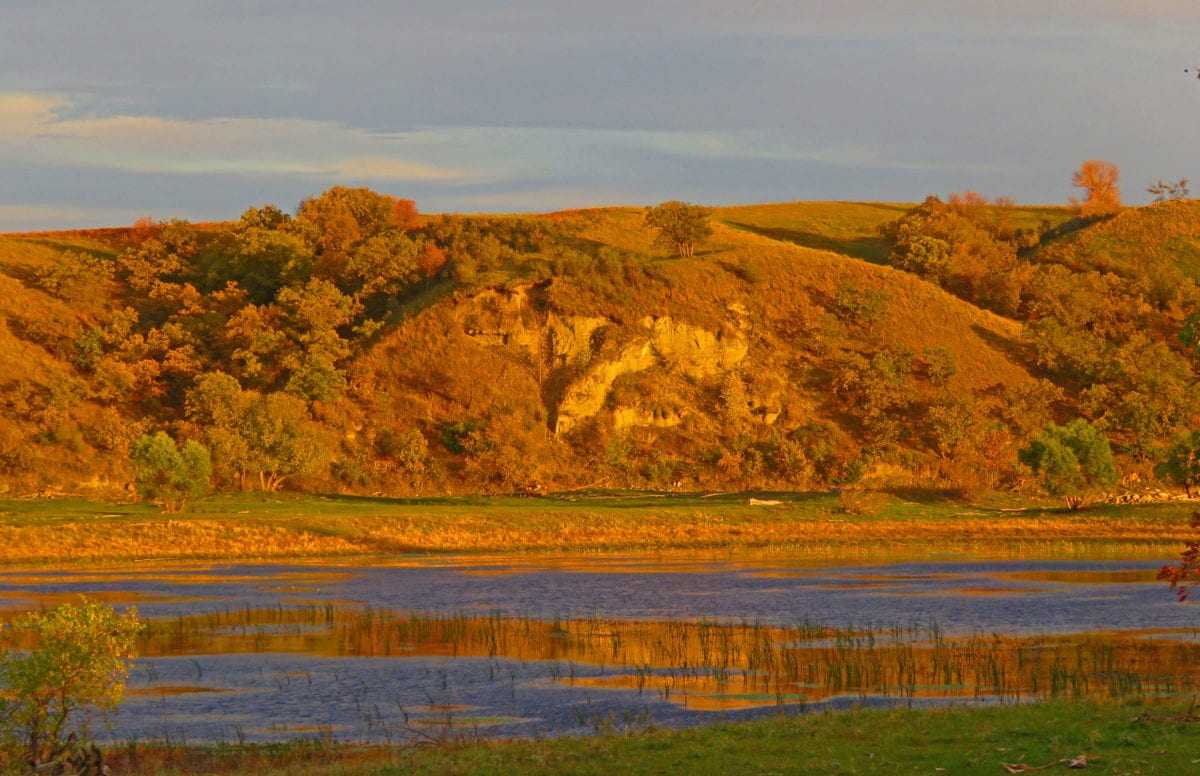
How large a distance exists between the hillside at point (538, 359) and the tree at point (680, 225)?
1.66 meters

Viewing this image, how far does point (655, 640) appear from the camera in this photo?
3406 cm

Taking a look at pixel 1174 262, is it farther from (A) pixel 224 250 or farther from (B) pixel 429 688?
(B) pixel 429 688

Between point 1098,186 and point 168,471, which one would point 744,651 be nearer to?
point 168,471

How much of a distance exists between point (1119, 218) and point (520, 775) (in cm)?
13305

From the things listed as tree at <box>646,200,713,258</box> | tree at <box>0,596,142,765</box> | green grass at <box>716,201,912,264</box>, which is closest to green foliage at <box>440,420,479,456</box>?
tree at <box>646,200,713,258</box>

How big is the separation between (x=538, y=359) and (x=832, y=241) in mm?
59461

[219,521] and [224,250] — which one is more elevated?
[224,250]

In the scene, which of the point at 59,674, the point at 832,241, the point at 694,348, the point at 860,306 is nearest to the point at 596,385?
the point at 694,348

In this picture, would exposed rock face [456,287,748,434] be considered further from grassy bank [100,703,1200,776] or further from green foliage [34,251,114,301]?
grassy bank [100,703,1200,776]

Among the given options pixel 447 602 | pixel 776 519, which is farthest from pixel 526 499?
pixel 447 602

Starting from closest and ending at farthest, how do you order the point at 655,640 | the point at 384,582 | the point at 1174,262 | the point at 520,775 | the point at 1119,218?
the point at 520,775 → the point at 655,640 → the point at 384,582 → the point at 1174,262 → the point at 1119,218

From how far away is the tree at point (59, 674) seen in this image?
19.2 m

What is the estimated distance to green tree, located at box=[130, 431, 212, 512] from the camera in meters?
68.0

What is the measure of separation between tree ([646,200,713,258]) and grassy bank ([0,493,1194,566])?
44979mm
